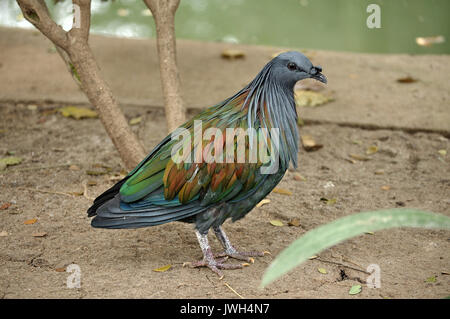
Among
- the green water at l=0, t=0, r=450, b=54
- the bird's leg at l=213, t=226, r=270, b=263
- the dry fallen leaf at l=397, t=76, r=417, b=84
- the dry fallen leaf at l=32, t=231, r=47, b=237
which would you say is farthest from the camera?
the green water at l=0, t=0, r=450, b=54

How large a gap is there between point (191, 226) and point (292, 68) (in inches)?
56.9

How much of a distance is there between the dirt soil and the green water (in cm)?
372

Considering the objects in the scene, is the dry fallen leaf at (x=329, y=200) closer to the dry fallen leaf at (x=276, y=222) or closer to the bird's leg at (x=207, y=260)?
the dry fallen leaf at (x=276, y=222)

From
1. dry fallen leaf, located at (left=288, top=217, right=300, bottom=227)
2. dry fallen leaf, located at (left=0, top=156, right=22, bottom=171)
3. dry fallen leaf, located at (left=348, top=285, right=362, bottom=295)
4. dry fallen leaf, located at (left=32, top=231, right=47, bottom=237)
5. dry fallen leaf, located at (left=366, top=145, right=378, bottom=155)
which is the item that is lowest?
dry fallen leaf, located at (left=348, top=285, right=362, bottom=295)

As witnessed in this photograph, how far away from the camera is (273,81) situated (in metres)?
3.54

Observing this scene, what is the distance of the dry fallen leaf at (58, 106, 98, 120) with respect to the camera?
5852 millimetres

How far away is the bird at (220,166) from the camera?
3.35 m

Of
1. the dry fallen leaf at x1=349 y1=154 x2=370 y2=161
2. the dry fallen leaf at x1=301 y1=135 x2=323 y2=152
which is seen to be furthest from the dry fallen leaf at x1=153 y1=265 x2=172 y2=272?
the dry fallen leaf at x1=349 y1=154 x2=370 y2=161

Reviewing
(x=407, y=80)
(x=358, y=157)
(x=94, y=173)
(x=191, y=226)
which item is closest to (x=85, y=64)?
(x=94, y=173)

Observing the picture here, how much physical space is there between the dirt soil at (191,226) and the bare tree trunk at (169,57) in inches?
30.2

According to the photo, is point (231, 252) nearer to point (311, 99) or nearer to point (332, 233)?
point (332, 233)

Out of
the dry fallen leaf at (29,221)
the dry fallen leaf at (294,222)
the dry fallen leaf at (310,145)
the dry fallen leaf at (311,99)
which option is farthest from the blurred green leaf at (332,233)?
the dry fallen leaf at (311,99)

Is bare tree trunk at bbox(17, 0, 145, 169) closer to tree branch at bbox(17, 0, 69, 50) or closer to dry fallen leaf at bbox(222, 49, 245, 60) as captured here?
tree branch at bbox(17, 0, 69, 50)
